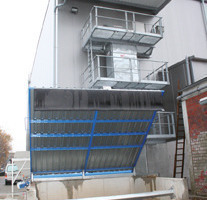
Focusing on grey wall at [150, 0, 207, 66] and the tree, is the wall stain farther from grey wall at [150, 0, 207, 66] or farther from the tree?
the tree

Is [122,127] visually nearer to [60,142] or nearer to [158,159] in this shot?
[60,142]

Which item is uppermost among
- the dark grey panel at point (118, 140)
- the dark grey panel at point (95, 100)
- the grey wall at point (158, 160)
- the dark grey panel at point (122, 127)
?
the dark grey panel at point (95, 100)

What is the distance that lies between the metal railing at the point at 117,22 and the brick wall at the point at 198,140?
5.57 metres

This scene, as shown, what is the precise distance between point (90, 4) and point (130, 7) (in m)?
2.57

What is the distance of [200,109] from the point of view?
32.3 feet

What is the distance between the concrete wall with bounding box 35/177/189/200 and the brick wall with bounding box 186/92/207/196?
1.36 m

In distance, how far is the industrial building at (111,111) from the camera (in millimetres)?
9680

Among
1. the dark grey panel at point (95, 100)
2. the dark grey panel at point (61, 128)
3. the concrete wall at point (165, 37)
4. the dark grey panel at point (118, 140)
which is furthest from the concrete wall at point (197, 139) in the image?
the concrete wall at point (165, 37)

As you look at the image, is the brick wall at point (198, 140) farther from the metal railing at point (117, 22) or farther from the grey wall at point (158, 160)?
the metal railing at point (117, 22)

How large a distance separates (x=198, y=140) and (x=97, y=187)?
447 cm

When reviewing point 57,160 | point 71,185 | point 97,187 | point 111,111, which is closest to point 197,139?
point 111,111

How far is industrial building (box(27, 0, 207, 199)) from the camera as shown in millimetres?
9680

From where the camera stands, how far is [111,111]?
1012 cm

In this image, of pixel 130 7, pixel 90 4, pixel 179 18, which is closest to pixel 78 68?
pixel 90 4
